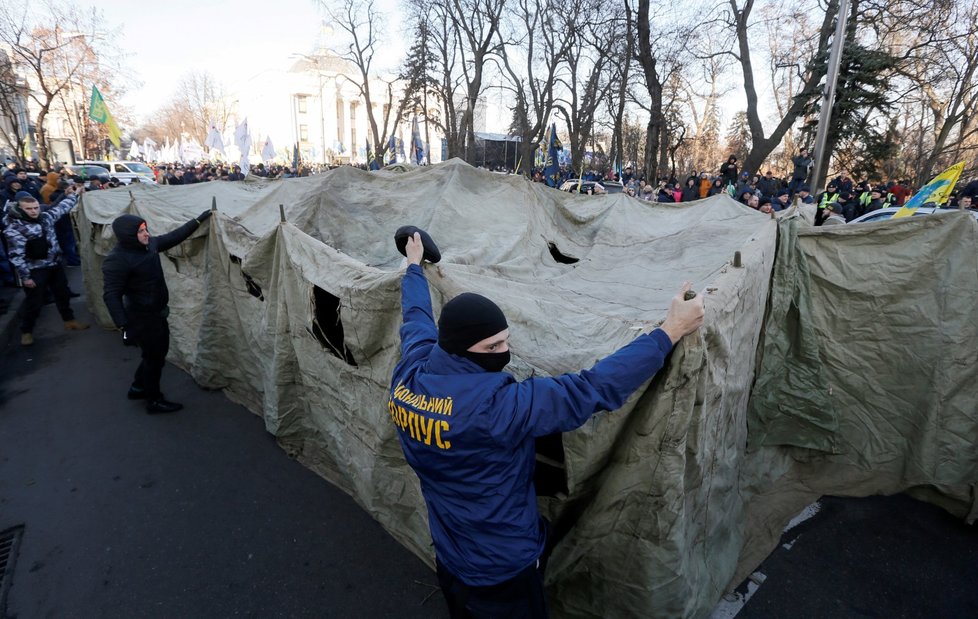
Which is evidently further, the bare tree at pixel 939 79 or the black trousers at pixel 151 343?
the bare tree at pixel 939 79

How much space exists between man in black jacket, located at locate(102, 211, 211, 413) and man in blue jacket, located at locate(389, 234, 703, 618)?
402cm

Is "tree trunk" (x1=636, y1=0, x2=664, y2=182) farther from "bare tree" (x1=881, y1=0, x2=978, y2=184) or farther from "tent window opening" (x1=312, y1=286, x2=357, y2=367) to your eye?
"tent window opening" (x1=312, y1=286, x2=357, y2=367)

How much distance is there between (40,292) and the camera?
23.7ft

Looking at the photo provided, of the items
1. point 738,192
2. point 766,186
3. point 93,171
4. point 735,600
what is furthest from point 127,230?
point 93,171

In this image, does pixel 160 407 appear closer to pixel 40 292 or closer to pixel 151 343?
pixel 151 343

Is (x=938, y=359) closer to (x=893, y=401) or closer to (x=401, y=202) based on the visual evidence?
(x=893, y=401)

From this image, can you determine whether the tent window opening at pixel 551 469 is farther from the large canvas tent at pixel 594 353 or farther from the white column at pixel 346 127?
the white column at pixel 346 127

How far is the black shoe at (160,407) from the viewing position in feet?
17.0

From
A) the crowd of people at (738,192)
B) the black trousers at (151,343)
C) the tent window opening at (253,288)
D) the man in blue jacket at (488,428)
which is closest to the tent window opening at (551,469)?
the man in blue jacket at (488,428)

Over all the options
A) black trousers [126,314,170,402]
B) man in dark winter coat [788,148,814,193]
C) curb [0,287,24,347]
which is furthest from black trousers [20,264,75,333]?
man in dark winter coat [788,148,814,193]

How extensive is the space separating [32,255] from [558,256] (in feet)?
24.2

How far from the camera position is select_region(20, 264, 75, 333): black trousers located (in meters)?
7.09

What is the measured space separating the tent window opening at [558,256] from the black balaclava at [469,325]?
327 cm

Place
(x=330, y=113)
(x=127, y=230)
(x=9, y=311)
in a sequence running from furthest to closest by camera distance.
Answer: (x=330, y=113)
(x=9, y=311)
(x=127, y=230)
